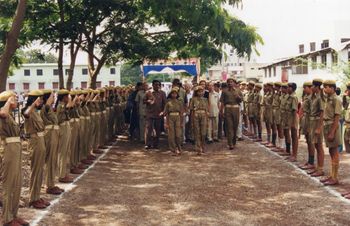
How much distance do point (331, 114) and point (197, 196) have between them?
111 inches

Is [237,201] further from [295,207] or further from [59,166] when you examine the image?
[59,166]

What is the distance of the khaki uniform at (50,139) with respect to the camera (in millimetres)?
7887

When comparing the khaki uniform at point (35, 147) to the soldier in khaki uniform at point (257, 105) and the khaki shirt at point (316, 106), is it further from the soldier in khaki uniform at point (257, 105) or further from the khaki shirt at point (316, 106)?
the soldier in khaki uniform at point (257, 105)

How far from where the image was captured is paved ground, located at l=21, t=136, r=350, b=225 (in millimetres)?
6617

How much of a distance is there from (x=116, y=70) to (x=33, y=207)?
2588 inches

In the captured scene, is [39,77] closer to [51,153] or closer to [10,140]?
[51,153]

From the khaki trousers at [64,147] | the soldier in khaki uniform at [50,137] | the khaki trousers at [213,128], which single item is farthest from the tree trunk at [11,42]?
the khaki trousers at [213,128]

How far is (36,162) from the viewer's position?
723cm

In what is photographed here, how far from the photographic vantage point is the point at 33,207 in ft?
23.5

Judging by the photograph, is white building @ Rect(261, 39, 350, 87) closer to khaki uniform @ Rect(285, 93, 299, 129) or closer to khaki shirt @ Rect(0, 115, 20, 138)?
khaki uniform @ Rect(285, 93, 299, 129)

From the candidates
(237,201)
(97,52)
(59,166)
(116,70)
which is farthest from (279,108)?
(116,70)

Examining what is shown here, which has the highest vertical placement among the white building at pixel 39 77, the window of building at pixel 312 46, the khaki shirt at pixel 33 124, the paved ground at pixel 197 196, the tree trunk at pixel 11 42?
the window of building at pixel 312 46

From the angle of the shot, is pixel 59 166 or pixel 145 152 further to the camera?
pixel 145 152

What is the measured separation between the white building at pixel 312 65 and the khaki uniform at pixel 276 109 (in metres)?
4.54
